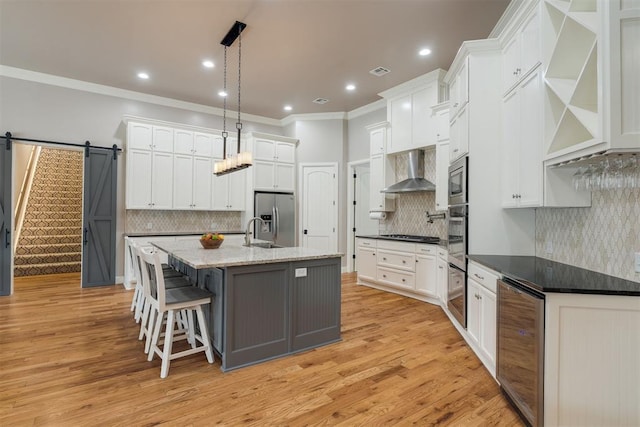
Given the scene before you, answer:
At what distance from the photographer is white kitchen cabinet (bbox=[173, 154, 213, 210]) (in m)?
5.88

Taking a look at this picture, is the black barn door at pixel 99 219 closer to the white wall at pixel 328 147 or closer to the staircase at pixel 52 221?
A: the staircase at pixel 52 221

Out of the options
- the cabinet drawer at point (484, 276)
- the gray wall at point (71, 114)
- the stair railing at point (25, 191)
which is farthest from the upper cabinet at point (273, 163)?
the stair railing at point (25, 191)

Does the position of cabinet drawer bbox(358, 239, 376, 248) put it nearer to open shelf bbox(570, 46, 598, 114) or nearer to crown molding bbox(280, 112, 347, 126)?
crown molding bbox(280, 112, 347, 126)

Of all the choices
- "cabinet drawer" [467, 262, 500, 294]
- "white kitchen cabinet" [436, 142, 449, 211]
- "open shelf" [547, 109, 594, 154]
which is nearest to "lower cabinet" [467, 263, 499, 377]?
"cabinet drawer" [467, 262, 500, 294]

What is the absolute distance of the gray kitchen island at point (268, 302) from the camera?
8.64ft

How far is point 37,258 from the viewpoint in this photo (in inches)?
252

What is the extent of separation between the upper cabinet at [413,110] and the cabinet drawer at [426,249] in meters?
1.55

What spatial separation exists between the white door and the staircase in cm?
479

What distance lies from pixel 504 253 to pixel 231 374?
2668mm

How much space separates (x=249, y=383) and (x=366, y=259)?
3.42m

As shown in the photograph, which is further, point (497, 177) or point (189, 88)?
point (189, 88)

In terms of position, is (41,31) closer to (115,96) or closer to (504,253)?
(115,96)

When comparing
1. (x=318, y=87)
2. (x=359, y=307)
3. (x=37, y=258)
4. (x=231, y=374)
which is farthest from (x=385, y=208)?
(x=37, y=258)

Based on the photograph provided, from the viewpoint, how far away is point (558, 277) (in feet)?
6.77
